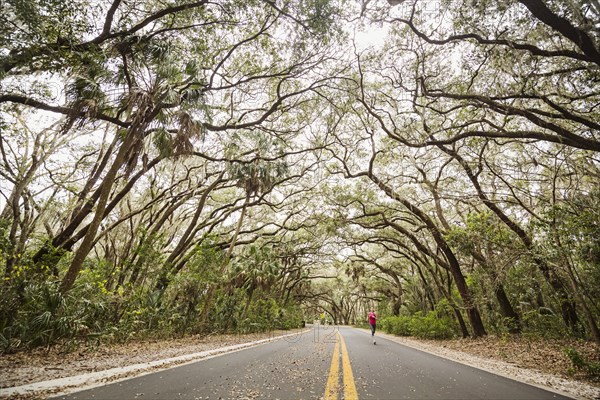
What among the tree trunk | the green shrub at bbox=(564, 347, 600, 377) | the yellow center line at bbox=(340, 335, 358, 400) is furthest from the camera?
the tree trunk

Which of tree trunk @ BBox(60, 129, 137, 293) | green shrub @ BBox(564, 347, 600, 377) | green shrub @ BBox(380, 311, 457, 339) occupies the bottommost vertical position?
green shrub @ BBox(380, 311, 457, 339)

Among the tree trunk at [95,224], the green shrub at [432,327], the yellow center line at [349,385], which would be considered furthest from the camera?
the green shrub at [432,327]

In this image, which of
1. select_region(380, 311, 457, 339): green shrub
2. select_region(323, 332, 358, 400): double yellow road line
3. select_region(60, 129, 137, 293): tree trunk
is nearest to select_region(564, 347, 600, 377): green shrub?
select_region(323, 332, 358, 400): double yellow road line

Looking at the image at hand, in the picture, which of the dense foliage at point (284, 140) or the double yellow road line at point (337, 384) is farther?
the dense foliage at point (284, 140)

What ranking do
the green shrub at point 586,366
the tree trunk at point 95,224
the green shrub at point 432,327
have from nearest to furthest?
the green shrub at point 586,366, the tree trunk at point 95,224, the green shrub at point 432,327

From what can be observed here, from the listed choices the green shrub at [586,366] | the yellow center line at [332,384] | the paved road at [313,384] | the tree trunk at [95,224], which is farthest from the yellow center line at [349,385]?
the tree trunk at [95,224]

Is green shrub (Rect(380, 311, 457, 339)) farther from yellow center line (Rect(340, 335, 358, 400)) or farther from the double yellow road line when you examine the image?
yellow center line (Rect(340, 335, 358, 400))

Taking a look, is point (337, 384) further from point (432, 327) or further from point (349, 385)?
point (432, 327)

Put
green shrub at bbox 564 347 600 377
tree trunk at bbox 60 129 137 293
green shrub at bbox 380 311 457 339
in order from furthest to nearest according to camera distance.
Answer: green shrub at bbox 380 311 457 339
tree trunk at bbox 60 129 137 293
green shrub at bbox 564 347 600 377

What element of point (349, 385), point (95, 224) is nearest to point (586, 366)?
point (349, 385)

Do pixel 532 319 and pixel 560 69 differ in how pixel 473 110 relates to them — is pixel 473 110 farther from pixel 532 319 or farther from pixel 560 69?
pixel 532 319

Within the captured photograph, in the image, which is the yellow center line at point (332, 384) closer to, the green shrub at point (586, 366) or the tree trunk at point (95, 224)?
the green shrub at point (586, 366)

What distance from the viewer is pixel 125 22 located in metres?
7.39

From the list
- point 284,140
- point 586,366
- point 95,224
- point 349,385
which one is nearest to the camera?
point 349,385
